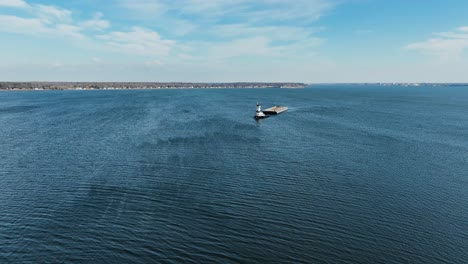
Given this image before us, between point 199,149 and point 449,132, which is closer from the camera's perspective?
point 199,149

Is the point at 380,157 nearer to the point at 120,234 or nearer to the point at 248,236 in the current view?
the point at 248,236

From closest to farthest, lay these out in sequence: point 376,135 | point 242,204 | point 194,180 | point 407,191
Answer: point 242,204, point 407,191, point 194,180, point 376,135

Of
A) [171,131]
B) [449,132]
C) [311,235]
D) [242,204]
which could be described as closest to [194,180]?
[242,204]

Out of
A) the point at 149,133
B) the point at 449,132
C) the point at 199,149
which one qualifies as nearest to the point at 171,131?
the point at 149,133

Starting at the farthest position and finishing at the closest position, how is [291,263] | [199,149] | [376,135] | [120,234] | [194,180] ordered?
[376,135] → [199,149] → [194,180] → [120,234] → [291,263]

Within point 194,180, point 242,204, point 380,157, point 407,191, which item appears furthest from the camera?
point 380,157

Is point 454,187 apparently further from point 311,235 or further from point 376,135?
point 376,135
